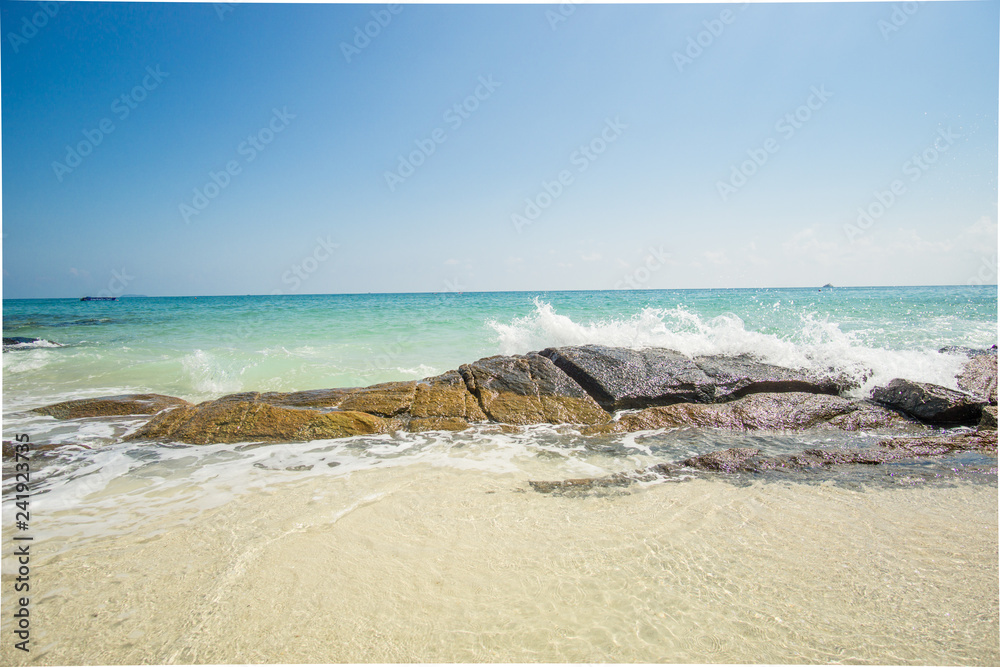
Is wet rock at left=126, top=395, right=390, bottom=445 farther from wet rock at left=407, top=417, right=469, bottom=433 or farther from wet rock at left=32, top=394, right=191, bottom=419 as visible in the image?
wet rock at left=32, top=394, right=191, bottom=419

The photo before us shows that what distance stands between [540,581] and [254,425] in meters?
4.14

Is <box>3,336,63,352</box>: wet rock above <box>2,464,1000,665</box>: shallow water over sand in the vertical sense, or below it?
above

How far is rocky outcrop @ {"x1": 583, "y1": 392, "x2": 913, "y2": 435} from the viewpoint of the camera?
17.1 ft

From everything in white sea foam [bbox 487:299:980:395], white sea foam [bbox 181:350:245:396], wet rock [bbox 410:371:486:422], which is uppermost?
white sea foam [bbox 487:299:980:395]

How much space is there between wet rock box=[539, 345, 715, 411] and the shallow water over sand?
2.60 metres

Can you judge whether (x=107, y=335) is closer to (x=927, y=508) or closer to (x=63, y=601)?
(x=63, y=601)

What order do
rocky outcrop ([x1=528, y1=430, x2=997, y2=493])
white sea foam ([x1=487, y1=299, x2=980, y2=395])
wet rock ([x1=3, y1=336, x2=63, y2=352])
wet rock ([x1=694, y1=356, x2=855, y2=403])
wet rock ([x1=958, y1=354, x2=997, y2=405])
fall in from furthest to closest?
wet rock ([x1=3, y1=336, x2=63, y2=352]), white sea foam ([x1=487, y1=299, x2=980, y2=395]), wet rock ([x1=694, y1=356, x2=855, y2=403]), wet rock ([x1=958, y1=354, x2=997, y2=405]), rocky outcrop ([x1=528, y1=430, x2=997, y2=493])

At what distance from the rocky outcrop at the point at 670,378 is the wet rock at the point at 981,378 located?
5.06 feet

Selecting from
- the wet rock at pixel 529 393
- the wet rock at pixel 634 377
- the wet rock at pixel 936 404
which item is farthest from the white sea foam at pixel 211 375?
the wet rock at pixel 936 404

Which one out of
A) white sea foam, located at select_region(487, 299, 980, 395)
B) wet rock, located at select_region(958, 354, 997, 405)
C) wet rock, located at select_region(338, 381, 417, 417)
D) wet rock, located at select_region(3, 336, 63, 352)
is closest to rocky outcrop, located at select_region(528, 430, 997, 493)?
wet rock, located at select_region(958, 354, 997, 405)

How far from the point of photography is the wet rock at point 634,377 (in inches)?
236

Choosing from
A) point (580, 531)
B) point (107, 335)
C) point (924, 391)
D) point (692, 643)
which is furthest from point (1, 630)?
point (107, 335)

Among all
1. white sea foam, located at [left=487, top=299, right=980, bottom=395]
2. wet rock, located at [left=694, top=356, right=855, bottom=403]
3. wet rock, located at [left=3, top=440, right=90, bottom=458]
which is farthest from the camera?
white sea foam, located at [left=487, top=299, right=980, bottom=395]

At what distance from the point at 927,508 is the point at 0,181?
22.4 feet
